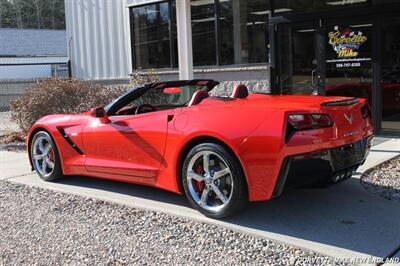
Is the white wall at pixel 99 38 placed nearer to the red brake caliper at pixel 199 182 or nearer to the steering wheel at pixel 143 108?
the steering wheel at pixel 143 108

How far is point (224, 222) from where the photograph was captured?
471 cm

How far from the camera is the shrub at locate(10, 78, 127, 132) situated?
10664 millimetres

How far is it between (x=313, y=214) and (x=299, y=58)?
20.0 feet

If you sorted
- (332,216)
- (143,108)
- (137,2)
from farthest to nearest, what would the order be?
(137,2) < (143,108) < (332,216)

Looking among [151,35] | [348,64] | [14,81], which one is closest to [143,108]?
[348,64]

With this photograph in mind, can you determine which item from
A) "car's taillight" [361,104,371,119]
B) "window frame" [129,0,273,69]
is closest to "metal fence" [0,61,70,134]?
"window frame" [129,0,273,69]

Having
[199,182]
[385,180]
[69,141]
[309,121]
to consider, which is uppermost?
[309,121]

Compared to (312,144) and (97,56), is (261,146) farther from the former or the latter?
(97,56)

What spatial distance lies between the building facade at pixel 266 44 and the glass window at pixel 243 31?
0.07ft

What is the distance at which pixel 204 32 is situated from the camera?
12.1 metres

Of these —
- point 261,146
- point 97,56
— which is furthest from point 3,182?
point 97,56

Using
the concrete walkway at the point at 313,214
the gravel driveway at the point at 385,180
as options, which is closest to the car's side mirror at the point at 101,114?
the concrete walkway at the point at 313,214

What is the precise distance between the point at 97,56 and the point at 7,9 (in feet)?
245

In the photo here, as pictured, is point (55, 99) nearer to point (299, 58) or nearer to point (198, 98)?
point (299, 58)
